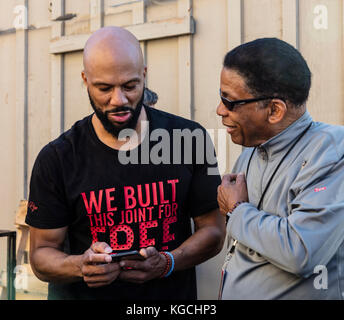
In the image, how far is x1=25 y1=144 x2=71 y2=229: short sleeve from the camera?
2.17 m

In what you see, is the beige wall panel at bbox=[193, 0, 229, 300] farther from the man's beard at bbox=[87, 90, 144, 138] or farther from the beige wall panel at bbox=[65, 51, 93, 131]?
the man's beard at bbox=[87, 90, 144, 138]

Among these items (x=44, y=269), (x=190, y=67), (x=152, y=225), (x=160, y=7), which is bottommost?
(x=44, y=269)

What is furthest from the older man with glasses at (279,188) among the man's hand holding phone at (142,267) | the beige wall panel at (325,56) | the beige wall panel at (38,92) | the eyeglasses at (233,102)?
the beige wall panel at (38,92)

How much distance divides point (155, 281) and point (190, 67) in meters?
1.85

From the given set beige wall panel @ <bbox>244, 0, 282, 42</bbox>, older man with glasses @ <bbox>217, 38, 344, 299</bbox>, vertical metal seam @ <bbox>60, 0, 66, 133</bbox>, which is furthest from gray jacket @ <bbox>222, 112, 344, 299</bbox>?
vertical metal seam @ <bbox>60, 0, 66, 133</bbox>

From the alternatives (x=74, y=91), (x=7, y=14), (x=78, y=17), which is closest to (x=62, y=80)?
Answer: (x=74, y=91)

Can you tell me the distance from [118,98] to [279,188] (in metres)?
0.86

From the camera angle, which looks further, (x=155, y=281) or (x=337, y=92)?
(x=337, y=92)

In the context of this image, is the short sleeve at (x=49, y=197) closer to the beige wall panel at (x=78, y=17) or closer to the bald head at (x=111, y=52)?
the bald head at (x=111, y=52)

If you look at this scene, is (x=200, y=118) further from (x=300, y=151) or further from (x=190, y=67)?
(x=300, y=151)

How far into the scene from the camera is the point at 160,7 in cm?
366

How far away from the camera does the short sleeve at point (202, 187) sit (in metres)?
2.28

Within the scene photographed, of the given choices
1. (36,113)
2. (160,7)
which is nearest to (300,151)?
(160,7)

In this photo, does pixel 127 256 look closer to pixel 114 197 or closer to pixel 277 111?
pixel 114 197
